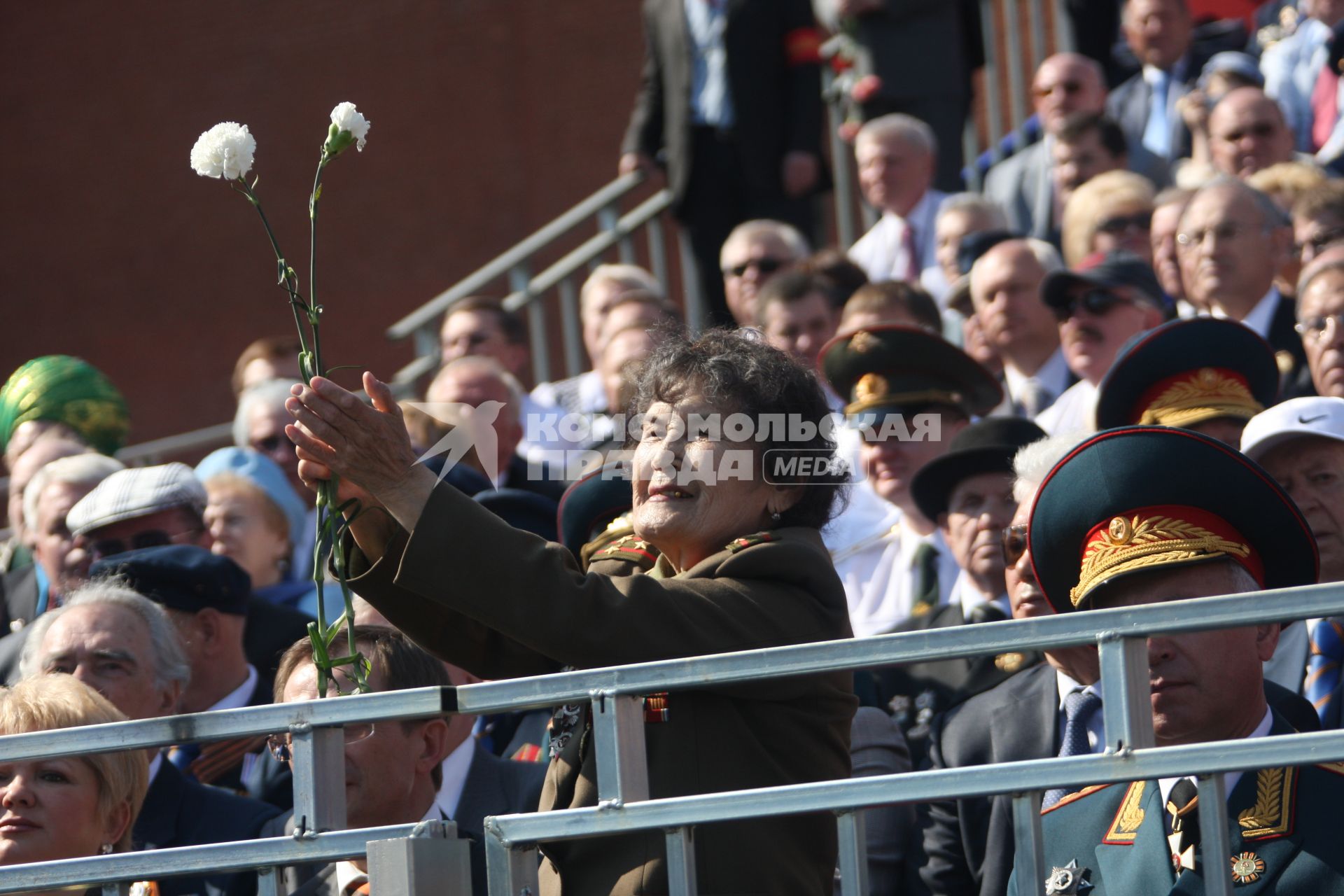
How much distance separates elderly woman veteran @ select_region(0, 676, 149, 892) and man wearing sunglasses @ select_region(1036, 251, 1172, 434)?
11.4 feet

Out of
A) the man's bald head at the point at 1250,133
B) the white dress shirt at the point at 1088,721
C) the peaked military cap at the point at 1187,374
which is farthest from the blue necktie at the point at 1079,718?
the man's bald head at the point at 1250,133

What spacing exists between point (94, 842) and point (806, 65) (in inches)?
262

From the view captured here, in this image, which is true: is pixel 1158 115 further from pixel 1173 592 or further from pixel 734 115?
pixel 1173 592

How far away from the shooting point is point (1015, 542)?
13.9 feet

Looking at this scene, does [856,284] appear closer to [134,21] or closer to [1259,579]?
[1259,579]

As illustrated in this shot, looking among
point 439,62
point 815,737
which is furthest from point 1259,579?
point 439,62

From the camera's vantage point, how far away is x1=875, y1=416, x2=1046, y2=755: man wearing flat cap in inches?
189

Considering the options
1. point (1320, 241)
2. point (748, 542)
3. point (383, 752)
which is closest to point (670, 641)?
point (748, 542)

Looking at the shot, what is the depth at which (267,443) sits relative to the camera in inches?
284

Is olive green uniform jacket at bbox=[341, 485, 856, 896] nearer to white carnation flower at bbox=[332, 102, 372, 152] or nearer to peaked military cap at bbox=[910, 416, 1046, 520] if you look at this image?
white carnation flower at bbox=[332, 102, 372, 152]

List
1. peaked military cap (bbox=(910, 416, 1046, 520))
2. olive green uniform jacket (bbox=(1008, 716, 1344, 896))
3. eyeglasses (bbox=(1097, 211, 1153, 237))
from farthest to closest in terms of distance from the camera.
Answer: eyeglasses (bbox=(1097, 211, 1153, 237)), peaked military cap (bbox=(910, 416, 1046, 520)), olive green uniform jacket (bbox=(1008, 716, 1344, 896))

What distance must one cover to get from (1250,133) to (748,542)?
5.64m

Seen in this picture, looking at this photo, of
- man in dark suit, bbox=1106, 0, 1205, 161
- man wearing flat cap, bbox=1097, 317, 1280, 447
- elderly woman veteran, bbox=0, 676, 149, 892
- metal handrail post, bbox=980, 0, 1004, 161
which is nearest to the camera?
elderly woman veteran, bbox=0, 676, 149, 892

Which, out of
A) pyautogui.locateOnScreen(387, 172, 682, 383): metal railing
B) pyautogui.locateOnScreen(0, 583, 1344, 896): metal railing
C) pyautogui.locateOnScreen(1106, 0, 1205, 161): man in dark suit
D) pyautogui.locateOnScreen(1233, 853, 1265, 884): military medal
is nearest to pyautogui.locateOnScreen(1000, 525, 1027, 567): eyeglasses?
pyautogui.locateOnScreen(1233, 853, 1265, 884): military medal
